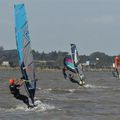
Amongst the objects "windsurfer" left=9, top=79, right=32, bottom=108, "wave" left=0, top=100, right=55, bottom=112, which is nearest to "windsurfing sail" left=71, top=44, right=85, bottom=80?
"wave" left=0, top=100, right=55, bottom=112

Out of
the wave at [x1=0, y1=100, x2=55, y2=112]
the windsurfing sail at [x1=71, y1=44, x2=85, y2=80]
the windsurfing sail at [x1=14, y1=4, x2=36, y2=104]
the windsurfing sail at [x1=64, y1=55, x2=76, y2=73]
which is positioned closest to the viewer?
the windsurfing sail at [x1=14, y1=4, x2=36, y2=104]

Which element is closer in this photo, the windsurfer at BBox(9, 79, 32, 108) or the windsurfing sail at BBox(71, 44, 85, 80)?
the windsurfer at BBox(9, 79, 32, 108)

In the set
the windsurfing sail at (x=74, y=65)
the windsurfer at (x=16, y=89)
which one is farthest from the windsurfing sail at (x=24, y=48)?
the windsurfing sail at (x=74, y=65)

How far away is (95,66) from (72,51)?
481ft

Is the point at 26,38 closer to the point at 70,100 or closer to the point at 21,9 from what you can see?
the point at 21,9

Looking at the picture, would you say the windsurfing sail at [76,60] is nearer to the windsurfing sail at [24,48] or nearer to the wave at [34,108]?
the wave at [34,108]

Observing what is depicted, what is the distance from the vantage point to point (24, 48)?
2264 cm

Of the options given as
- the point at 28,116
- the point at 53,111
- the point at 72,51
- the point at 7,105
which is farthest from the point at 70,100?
the point at 72,51

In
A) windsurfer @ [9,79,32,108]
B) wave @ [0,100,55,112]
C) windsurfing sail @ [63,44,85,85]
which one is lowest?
wave @ [0,100,55,112]

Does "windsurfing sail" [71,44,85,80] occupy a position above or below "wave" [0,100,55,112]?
above

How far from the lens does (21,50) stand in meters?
22.5

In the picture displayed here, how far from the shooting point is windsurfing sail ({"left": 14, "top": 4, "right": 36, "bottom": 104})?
22094mm

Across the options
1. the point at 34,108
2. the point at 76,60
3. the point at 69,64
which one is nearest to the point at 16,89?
the point at 34,108

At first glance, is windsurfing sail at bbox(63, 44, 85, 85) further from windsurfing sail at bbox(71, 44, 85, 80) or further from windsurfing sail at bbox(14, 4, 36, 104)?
windsurfing sail at bbox(14, 4, 36, 104)
